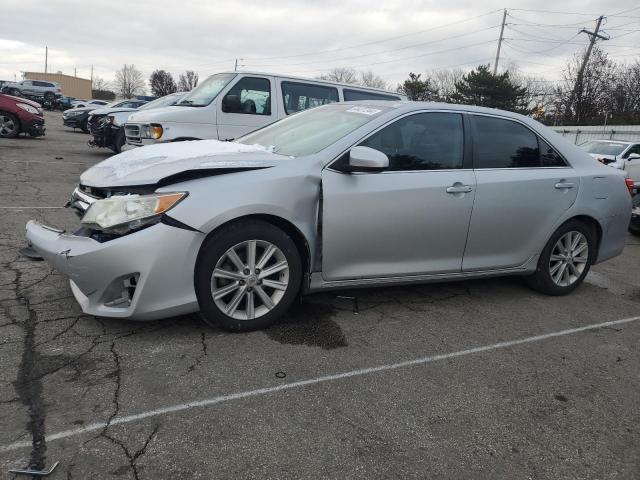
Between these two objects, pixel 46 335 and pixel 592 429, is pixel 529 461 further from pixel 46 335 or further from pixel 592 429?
pixel 46 335

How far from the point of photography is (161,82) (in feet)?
288

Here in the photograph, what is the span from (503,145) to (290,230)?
2124 mm

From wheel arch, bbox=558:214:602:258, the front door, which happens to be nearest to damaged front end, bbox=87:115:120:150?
the front door

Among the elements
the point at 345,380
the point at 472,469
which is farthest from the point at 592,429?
the point at 345,380

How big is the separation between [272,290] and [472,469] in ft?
5.70

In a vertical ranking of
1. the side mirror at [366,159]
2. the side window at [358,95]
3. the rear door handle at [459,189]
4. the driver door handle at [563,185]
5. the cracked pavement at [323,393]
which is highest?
the side window at [358,95]

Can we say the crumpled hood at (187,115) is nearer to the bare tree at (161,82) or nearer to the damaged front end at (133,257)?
the damaged front end at (133,257)

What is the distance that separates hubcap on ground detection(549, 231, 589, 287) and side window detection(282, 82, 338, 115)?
5.14 metres

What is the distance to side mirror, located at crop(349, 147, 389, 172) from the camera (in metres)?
3.52

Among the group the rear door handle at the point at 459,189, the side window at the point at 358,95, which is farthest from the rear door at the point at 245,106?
the rear door handle at the point at 459,189

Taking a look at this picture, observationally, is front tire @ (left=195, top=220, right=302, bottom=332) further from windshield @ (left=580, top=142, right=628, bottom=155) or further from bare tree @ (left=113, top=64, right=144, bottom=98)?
bare tree @ (left=113, top=64, right=144, bottom=98)

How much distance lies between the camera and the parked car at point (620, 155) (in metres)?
13.4

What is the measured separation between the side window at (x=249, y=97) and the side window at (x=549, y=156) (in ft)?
17.0

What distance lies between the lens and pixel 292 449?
92.7 inches
